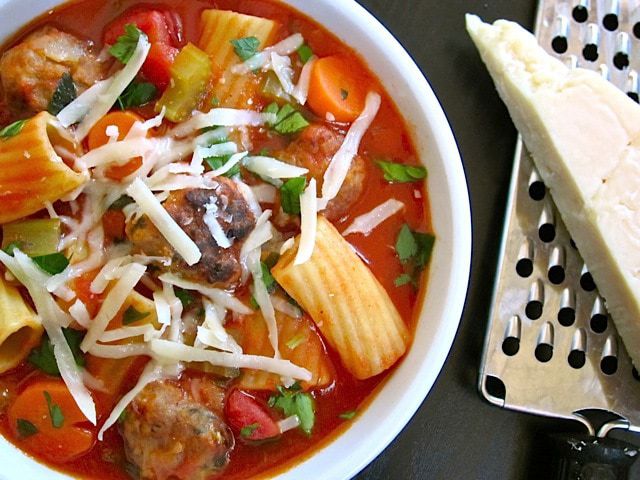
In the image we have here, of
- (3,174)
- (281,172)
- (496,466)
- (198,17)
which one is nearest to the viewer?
(3,174)

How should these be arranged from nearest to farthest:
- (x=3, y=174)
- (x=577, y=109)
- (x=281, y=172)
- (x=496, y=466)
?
(x=3, y=174)
(x=281, y=172)
(x=577, y=109)
(x=496, y=466)

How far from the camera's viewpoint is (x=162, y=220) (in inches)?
75.2

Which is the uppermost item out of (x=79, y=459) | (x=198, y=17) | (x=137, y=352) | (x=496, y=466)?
(x=198, y=17)

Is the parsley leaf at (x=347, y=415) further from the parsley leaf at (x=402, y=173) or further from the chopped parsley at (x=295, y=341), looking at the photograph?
the parsley leaf at (x=402, y=173)

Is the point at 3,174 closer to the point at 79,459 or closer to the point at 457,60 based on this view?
the point at 79,459

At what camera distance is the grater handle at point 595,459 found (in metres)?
2.39

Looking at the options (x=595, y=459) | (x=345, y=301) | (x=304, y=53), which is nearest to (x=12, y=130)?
(x=304, y=53)

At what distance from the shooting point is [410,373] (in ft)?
6.98

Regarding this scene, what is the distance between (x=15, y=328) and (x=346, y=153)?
996 millimetres

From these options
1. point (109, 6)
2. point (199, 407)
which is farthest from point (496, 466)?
point (109, 6)

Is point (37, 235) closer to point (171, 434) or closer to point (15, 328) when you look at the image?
point (15, 328)

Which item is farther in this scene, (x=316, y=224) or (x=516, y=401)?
(x=516, y=401)

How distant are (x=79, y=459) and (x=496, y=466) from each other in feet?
4.62

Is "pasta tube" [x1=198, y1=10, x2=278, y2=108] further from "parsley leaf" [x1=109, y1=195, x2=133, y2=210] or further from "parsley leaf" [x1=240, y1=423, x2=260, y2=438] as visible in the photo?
"parsley leaf" [x1=240, y1=423, x2=260, y2=438]
